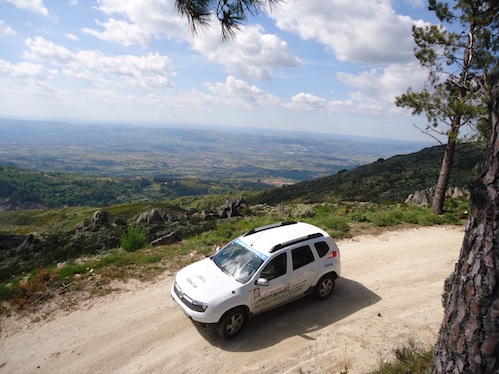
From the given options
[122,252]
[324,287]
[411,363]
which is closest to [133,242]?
[122,252]

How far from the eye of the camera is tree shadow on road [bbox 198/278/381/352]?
8.41 meters

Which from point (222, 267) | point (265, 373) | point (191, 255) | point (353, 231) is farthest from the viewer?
point (353, 231)

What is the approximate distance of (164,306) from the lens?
10008mm

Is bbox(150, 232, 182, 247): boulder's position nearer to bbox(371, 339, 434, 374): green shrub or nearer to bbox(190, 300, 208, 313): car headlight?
bbox(190, 300, 208, 313): car headlight

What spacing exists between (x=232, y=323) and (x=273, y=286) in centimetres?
150

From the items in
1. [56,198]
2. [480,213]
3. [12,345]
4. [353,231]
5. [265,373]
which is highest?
[480,213]

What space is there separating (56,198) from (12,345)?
153 m

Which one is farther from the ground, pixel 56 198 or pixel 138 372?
pixel 138 372

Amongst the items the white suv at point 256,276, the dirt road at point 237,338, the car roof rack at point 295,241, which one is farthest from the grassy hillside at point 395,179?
the white suv at point 256,276

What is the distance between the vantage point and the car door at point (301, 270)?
30.8 ft

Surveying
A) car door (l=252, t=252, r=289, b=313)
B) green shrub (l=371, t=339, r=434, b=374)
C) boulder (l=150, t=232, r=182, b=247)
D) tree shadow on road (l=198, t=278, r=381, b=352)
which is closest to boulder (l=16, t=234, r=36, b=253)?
boulder (l=150, t=232, r=182, b=247)

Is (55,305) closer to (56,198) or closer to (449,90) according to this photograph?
(449,90)

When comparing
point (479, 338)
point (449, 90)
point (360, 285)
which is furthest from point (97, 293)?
point (449, 90)

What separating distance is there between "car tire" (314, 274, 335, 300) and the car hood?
2.90 meters
